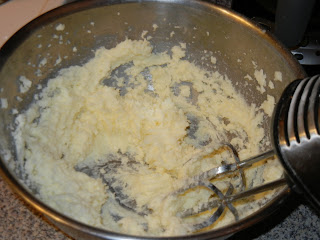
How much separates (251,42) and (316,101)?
0.41m

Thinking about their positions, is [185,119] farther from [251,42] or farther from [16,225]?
[16,225]

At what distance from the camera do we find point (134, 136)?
1.14 m

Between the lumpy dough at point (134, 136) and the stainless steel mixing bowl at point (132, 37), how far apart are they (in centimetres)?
3

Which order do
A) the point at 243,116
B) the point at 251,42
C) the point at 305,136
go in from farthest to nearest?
the point at 243,116
the point at 251,42
the point at 305,136

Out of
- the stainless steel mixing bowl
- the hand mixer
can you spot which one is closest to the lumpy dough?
the stainless steel mixing bowl

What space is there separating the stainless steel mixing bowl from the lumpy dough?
35 mm

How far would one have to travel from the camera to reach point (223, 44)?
1083 millimetres

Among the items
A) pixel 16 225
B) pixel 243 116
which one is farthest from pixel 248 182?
pixel 16 225

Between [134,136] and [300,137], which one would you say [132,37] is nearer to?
[134,136]

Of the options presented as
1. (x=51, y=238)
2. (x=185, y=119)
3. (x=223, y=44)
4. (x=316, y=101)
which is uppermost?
(x=316, y=101)

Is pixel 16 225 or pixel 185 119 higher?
pixel 185 119

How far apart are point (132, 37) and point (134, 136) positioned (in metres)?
0.32

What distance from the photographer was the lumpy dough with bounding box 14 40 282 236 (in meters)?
0.92

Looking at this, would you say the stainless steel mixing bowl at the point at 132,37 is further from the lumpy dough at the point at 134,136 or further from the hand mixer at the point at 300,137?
the hand mixer at the point at 300,137
